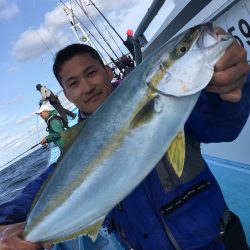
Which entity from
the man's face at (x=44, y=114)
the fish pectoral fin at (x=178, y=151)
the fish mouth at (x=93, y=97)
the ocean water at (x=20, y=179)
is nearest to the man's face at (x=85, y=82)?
the fish mouth at (x=93, y=97)

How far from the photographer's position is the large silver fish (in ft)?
5.16

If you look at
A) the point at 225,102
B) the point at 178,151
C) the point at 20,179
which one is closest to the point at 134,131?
the point at 178,151

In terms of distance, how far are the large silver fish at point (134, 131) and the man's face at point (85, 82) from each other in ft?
2.49

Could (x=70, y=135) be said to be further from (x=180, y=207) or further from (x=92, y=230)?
(x=180, y=207)

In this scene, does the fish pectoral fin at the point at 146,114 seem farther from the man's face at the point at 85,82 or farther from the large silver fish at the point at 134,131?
the man's face at the point at 85,82

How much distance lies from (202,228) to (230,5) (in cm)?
161

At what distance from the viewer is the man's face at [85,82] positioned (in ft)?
8.53

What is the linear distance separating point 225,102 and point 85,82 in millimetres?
1082

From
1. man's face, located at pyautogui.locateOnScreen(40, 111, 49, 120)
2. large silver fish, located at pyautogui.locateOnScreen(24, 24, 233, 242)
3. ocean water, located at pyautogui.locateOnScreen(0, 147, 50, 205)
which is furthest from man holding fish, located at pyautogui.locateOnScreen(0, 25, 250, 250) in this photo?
man's face, located at pyautogui.locateOnScreen(40, 111, 49, 120)

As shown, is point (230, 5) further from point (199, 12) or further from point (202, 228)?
point (202, 228)

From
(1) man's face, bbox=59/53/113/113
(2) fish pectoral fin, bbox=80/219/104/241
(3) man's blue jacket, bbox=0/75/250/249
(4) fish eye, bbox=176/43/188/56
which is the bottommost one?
(3) man's blue jacket, bbox=0/75/250/249

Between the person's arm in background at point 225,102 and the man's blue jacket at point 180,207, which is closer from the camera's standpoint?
the person's arm in background at point 225,102

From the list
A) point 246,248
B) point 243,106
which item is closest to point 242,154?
point 246,248

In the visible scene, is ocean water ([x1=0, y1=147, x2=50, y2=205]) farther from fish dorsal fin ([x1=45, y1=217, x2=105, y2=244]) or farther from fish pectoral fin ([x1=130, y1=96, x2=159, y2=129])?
fish pectoral fin ([x1=130, y1=96, x2=159, y2=129])
